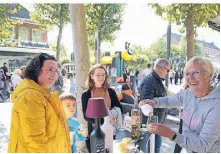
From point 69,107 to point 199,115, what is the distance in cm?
105

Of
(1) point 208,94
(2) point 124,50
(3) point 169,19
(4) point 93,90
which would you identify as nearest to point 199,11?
(3) point 169,19

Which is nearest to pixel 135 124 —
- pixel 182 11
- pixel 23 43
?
pixel 182 11

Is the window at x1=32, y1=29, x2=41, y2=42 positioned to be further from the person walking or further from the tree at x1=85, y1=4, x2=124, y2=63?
the person walking

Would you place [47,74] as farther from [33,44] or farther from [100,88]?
[33,44]

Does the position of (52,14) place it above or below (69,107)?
above

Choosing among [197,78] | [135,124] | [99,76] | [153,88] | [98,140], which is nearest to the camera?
[98,140]

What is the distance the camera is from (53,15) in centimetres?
1434

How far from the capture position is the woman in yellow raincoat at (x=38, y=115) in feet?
4.95

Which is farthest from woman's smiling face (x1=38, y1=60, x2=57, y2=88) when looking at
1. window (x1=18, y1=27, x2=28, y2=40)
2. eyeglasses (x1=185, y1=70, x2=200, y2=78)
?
window (x1=18, y1=27, x2=28, y2=40)

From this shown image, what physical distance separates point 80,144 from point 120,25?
1319 centimetres

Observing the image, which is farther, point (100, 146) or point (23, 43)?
point (23, 43)

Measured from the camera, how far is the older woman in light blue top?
148 centimetres

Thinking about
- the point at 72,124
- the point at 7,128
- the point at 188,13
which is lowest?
the point at 7,128

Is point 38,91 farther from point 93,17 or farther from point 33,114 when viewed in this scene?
point 93,17
